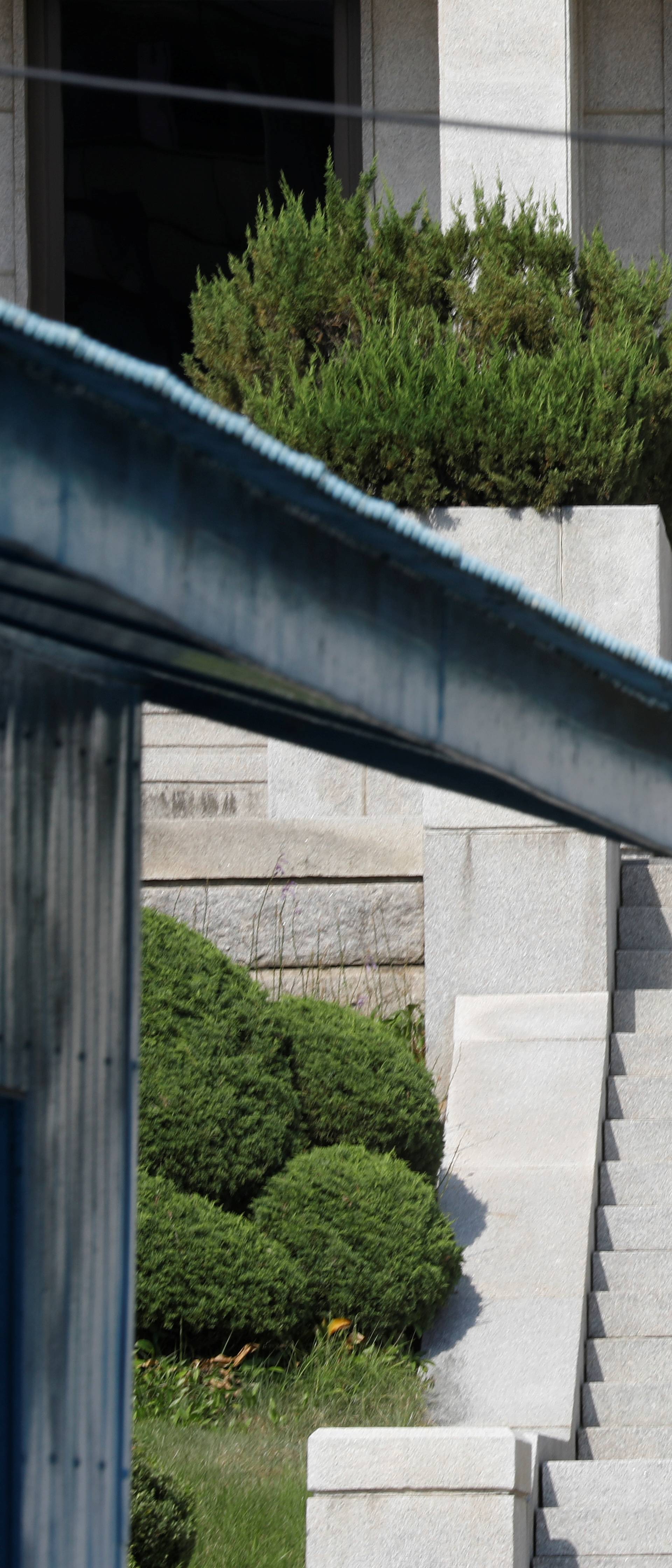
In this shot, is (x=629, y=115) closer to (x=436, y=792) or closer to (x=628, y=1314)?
(x=436, y=792)

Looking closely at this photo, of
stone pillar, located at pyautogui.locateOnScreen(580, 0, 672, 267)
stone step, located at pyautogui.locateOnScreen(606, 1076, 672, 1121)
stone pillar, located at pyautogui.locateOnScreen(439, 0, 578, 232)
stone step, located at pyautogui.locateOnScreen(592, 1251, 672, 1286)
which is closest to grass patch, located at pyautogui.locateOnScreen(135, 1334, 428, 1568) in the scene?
stone step, located at pyautogui.locateOnScreen(592, 1251, 672, 1286)

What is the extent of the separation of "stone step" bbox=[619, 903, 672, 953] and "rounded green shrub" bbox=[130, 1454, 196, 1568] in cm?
426

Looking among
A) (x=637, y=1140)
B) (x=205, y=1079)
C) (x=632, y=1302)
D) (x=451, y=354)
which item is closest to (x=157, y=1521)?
(x=205, y=1079)

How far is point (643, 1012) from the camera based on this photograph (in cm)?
780

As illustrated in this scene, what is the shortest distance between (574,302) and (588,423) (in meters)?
1.12

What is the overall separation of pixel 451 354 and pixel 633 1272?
4369 millimetres

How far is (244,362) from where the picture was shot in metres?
9.87

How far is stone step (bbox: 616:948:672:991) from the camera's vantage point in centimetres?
814

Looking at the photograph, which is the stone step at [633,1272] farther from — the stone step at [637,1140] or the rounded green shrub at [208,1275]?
the rounded green shrub at [208,1275]

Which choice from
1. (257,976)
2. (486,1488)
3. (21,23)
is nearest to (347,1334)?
(486,1488)

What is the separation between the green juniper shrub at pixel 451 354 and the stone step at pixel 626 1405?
13.5 ft

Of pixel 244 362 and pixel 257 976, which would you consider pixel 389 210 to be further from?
pixel 257 976

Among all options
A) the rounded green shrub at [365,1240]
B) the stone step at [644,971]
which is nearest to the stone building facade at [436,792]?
the stone step at [644,971]

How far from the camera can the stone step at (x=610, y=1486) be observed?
206 inches
